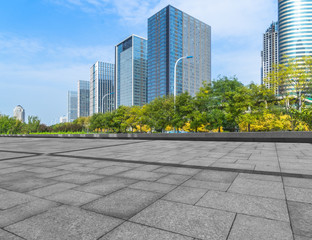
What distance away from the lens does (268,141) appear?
15664 millimetres

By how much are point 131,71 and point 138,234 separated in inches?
6742

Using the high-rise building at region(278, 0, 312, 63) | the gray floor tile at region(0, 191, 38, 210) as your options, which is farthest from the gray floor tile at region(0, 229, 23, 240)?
the high-rise building at region(278, 0, 312, 63)

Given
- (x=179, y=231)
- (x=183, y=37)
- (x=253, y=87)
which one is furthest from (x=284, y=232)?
(x=183, y=37)

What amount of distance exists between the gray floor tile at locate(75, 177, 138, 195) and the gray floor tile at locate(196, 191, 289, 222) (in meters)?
1.70

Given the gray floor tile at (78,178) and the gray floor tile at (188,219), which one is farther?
the gray floor tile at (78,178)

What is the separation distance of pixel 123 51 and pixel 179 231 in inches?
7365

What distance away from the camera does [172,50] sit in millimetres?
148500

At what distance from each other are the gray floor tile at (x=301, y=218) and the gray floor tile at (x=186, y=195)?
4.31 ft

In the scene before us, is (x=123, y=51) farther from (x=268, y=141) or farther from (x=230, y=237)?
(x=230, y=237)

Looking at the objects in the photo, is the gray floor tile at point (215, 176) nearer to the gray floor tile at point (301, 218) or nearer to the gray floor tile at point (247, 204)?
the gray floor tile at point (247, 204)

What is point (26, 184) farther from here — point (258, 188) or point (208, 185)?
point (258, 188)

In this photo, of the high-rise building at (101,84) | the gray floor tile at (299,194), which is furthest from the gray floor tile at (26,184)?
the high-rise building at (101,84)

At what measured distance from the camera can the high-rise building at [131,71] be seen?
166625 millimetres

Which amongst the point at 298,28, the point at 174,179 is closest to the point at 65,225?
the point at 174,179
